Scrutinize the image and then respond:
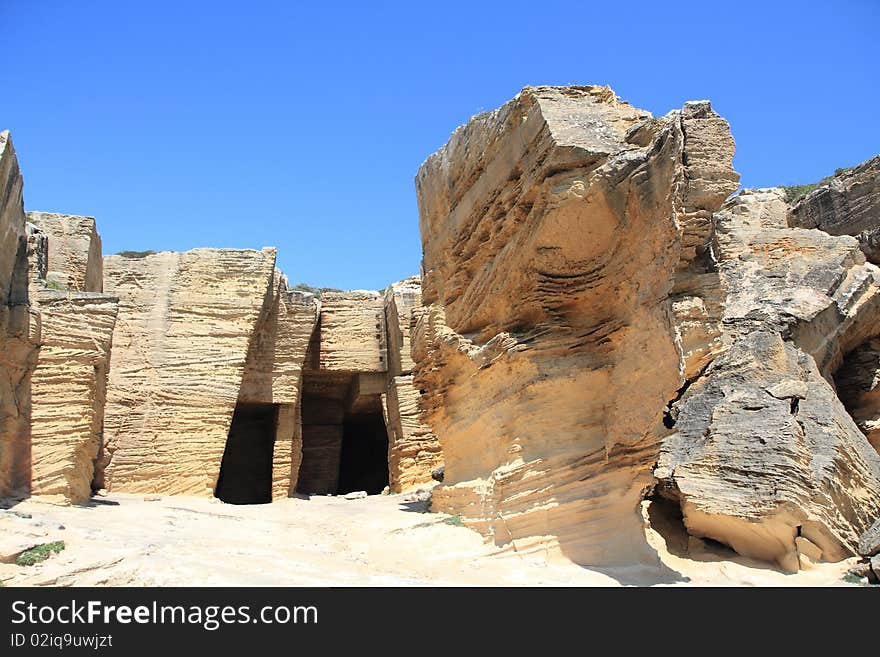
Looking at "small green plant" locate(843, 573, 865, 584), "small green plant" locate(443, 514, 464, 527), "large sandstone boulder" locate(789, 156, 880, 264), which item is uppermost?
"large sandstone boulder" locate(789, 156, 880, 264)

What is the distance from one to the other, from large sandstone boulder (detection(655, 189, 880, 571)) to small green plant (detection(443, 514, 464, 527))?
215 centimetres

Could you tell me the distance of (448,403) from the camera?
8.66 m

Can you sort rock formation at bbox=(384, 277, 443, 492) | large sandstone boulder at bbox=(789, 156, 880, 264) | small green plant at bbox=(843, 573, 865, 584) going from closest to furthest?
1. small green plant at bbox=(843, 573, 865, 584)
2. large sandstone boulder at bbox=(789, 156, 880, 264)
3. rock formation at bbox=(384, 277, 443, 492)

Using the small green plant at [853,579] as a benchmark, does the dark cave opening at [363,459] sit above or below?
above

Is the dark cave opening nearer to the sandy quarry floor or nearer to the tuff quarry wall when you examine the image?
the tuff quarry wall

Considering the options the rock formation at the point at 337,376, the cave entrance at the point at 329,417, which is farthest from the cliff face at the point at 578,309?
the cave entrance at the point at 329,417

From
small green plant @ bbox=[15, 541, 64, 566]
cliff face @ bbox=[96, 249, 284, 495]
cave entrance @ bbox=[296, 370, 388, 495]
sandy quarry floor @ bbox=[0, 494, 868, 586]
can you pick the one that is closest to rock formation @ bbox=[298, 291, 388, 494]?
cave entrance @ bbox=[296, 370, 388, 495]

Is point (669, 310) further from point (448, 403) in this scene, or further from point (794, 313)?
point (794, 313)

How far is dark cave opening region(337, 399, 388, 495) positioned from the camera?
1936 centimetres

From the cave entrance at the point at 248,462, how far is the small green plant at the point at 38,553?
11.1 m

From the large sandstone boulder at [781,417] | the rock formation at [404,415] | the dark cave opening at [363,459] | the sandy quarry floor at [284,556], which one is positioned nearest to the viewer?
the sandy quarry floor at [284,556]

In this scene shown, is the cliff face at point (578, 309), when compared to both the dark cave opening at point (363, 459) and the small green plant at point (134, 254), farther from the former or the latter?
the dark cave opening at point (363, 459)

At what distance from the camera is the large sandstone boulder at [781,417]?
6.88m

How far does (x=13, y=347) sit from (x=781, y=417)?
789cm
